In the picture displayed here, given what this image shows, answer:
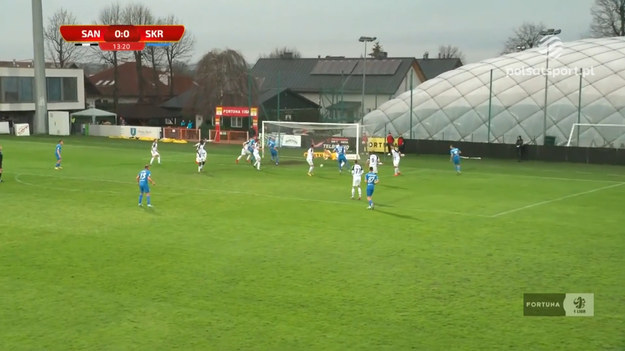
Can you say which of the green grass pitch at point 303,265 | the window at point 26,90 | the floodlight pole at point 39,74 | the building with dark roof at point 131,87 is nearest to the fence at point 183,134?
the floodlight pole at point 39,74

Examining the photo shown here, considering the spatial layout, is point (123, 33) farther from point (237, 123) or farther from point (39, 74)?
point (237, 123)

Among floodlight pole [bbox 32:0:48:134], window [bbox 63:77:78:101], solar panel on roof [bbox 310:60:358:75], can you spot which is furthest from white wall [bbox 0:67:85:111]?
solar panel on roof [bbox 310:60:358:75]

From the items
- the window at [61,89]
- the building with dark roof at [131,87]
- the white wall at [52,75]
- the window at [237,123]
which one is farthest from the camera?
the building with dark roof at [131,87]

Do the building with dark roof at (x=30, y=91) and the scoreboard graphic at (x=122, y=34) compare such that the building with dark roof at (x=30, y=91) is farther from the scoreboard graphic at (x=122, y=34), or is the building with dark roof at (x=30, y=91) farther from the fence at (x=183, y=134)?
the fence at (x=183, y=134)

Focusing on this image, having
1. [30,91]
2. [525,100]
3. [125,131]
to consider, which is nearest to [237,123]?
[125,131]

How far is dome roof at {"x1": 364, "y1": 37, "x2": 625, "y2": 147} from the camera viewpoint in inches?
2138

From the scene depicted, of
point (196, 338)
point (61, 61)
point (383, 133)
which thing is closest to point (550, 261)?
point (196, 338)

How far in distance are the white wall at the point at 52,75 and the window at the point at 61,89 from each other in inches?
15.8

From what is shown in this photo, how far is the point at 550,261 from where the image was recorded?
18578 millimetres

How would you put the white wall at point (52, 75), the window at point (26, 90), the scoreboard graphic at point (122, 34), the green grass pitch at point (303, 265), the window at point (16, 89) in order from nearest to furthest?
the green grass pitch at point (303, 265), the scoreboard graphic at point (122, 34), the window at point (16, 89), the white wall at point (52, 75), the window at point (26, 90)

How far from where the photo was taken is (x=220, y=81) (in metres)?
83.8

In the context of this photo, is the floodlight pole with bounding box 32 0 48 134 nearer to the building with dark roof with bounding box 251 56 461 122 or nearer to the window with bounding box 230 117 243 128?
the window with bounding box 230 117 243 128

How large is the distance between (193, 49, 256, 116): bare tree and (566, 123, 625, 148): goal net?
139 feet

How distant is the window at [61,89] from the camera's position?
82.6m
